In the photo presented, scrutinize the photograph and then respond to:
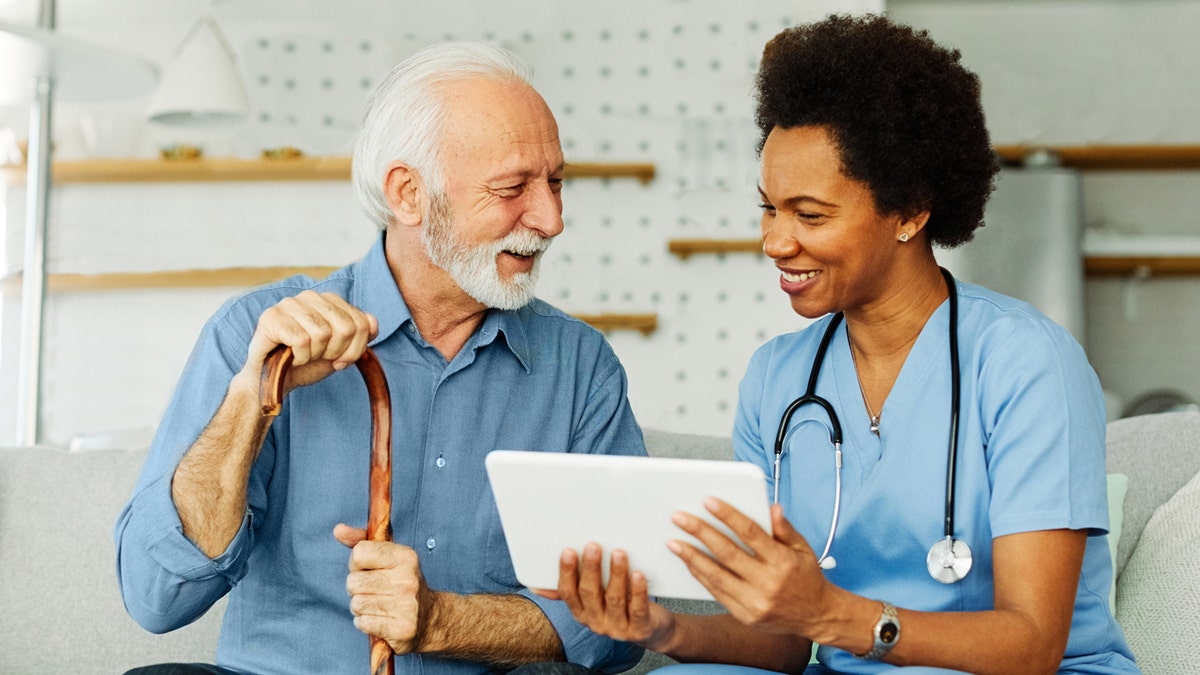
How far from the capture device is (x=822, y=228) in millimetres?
1422

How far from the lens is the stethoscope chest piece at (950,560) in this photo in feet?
4.31

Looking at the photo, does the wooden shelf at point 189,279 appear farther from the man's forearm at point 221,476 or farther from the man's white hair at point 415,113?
the man's forearm at point 221,476

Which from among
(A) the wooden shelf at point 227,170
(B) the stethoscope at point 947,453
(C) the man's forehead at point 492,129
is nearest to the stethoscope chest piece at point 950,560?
(B) the stethoscope at point 947,453

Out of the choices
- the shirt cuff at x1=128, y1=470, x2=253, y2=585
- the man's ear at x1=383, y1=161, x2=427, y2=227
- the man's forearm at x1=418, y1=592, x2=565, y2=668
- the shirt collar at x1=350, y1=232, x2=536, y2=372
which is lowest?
the man's forearm at x1=418, y1=592, x2=565, y2=668

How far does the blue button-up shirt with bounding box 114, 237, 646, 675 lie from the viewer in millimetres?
1438

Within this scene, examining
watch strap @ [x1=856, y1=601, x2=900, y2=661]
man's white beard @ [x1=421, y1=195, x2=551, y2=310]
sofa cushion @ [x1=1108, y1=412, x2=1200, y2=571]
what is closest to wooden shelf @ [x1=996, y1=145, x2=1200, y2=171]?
sofa cushion @ [x1=1108, y1=412, x2=1200, y2=571]

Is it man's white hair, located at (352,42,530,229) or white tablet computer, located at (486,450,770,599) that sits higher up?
man's white hair, located at (352,42,530,229)

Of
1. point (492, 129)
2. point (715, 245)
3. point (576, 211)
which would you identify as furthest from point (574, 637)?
point (576, 211)

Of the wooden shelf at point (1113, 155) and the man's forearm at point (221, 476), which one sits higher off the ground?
the wooden shelf at point (1113, 155)

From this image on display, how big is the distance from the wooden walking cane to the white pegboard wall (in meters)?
2.78

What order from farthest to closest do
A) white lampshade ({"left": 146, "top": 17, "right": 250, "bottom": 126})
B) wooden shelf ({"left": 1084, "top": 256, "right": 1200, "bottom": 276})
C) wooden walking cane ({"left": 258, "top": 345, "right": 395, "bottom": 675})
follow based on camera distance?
wooden shelf ({"left": 1084, "top": 256, "right": 1200, "bottom": 276}) → white lampshade ({"left": 146, "top": 17, "right": 250, "bottom": 126}) → wooden walking cane ({"left": 258, "top": 345, "right": 395, "bottom": 675})

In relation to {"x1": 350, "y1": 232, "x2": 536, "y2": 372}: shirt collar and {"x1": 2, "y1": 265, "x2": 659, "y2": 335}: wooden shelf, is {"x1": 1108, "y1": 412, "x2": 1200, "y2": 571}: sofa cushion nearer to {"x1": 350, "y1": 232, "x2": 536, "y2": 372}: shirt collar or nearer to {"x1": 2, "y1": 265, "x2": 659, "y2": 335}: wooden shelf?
{"x1": 350, "y1": 232, "x2": 536, "y2": 372}: shirt collar

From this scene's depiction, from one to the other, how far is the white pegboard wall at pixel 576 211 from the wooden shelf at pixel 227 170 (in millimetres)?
49

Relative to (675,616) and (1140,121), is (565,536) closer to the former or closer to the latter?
(675,616)
